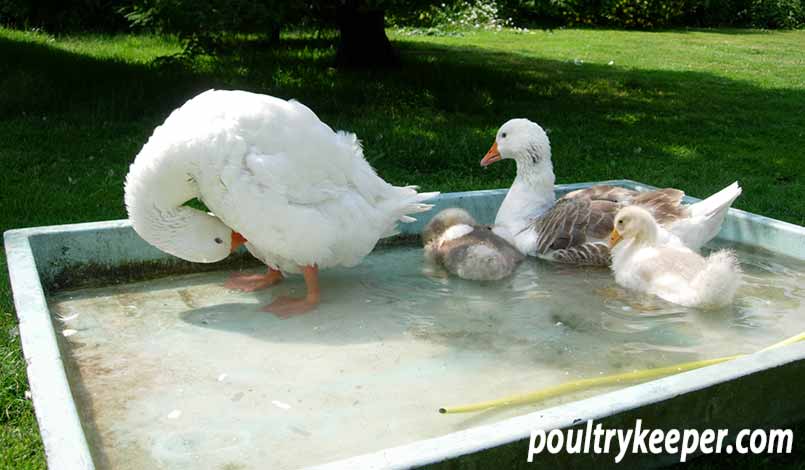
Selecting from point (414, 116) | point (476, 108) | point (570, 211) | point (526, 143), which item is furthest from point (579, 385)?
point (476, 108)

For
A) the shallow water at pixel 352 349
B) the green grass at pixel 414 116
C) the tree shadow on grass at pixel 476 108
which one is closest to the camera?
the shallow water at pixel 352 349

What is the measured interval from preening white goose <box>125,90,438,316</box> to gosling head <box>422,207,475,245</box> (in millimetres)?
717

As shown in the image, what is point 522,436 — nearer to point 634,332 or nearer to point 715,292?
point 634,332

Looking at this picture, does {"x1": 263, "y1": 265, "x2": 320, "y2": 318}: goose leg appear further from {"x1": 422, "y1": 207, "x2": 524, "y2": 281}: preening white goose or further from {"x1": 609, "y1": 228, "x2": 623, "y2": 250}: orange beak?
{"x1": 609, "y1": 228, "x2": 623, "y2": 250}: orange beak

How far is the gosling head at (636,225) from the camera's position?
456 cm

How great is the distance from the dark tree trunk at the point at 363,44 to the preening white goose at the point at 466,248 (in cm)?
639

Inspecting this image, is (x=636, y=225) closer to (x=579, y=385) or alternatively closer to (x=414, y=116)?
(x=579, y=385)

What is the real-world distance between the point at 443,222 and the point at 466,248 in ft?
1.51

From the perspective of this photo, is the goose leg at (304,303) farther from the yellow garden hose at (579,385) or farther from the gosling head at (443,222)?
the yellow garden hose at (579,385)

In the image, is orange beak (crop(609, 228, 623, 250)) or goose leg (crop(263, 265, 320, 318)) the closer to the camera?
goose leg (crop(263, 265, 320, 318))

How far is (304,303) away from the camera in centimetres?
433

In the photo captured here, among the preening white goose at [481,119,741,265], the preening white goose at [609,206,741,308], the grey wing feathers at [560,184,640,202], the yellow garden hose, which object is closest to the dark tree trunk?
the preening white goose at [481,119,741,265]

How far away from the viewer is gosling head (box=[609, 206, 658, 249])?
4562 mm

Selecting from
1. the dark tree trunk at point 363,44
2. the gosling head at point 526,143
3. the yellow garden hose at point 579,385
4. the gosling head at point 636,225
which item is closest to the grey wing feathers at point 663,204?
the gosling head at point 636,225
